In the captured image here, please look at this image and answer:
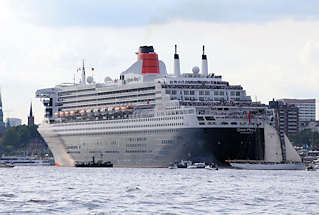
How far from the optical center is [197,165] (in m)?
162

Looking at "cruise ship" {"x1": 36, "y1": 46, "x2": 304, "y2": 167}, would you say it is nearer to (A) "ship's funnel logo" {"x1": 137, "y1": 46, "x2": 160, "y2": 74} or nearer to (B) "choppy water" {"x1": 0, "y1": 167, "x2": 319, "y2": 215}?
(A) "ship's funnel logo" {"x1": 137, "y1": 46, "x2": 160, "y2": 74}

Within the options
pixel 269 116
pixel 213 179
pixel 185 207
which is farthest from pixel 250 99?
pixel 185 207

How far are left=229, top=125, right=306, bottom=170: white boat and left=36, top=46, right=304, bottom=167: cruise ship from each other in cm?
32

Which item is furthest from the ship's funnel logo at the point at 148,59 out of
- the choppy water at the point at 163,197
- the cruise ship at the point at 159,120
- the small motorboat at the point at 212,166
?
the choppy water at the point at 163,197

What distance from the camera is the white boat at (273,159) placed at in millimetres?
162250

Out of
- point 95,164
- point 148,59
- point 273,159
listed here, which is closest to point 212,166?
point 273,159

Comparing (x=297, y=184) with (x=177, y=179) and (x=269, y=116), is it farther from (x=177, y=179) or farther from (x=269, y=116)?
(x=269, y=116)

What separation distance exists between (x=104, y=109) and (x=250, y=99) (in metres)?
28.0

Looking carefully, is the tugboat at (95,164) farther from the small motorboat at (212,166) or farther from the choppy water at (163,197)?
the choppy water at (163,197)

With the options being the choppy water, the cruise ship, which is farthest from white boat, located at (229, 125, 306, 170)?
the choppy water

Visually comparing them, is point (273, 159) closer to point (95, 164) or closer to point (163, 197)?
point (95, 164)

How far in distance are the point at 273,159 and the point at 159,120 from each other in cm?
1971

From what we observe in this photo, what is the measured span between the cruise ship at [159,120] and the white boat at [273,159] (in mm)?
315

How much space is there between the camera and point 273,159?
166m
